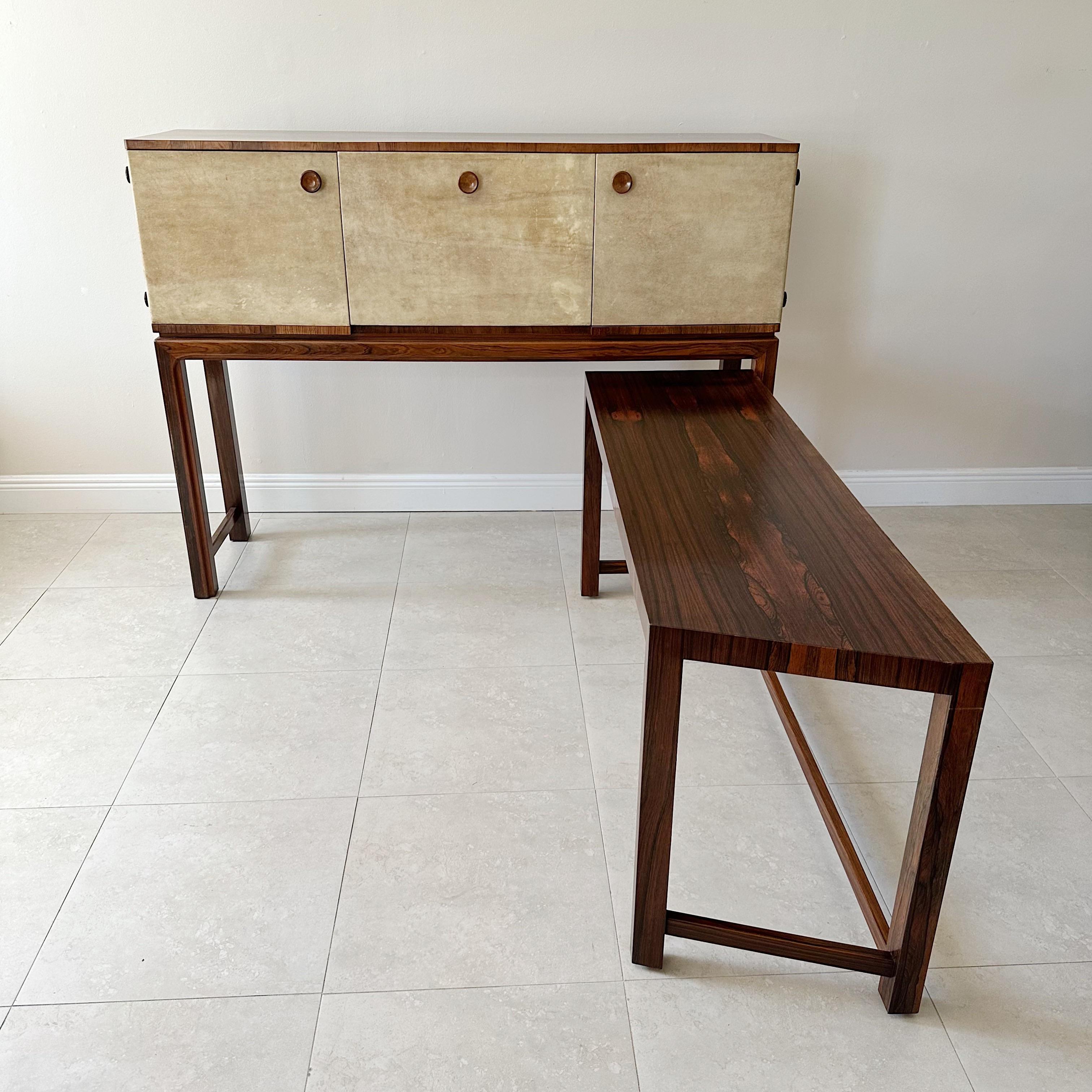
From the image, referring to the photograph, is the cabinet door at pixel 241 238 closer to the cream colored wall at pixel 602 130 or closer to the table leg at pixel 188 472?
the table leg at pixel 188 472

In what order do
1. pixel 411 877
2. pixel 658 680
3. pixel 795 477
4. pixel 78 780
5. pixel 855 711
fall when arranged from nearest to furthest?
pixel 658 680 < pixel 411 877 < pixel 795 477 < pixel 78 780 < pixel 855 711

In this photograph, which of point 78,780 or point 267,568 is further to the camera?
point 267,568

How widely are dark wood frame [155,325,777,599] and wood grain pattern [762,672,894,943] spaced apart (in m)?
0.81

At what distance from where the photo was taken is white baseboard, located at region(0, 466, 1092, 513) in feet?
9.99

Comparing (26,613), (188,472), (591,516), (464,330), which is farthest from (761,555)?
(26,613)

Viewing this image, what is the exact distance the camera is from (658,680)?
4.27 feet

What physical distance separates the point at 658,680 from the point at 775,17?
2.07m

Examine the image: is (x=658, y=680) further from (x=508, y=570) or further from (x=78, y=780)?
(x=508, y=570)

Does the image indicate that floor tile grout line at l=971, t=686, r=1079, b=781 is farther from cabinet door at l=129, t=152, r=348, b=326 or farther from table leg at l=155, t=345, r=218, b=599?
table leg at l=155, t=345, r=218, b=599

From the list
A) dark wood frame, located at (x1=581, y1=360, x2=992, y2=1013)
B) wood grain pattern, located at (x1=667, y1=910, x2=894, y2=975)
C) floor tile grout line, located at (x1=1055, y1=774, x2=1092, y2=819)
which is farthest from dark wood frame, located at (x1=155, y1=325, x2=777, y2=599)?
wood grain pattern, located at (x1=667, y1=910, x2=894, y2=975)

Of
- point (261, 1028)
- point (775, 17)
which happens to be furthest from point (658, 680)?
point (775, 17)

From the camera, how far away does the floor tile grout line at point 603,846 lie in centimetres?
139

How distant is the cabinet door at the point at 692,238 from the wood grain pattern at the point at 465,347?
0.05 m

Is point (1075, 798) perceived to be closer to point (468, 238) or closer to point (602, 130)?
point (468, 238)
